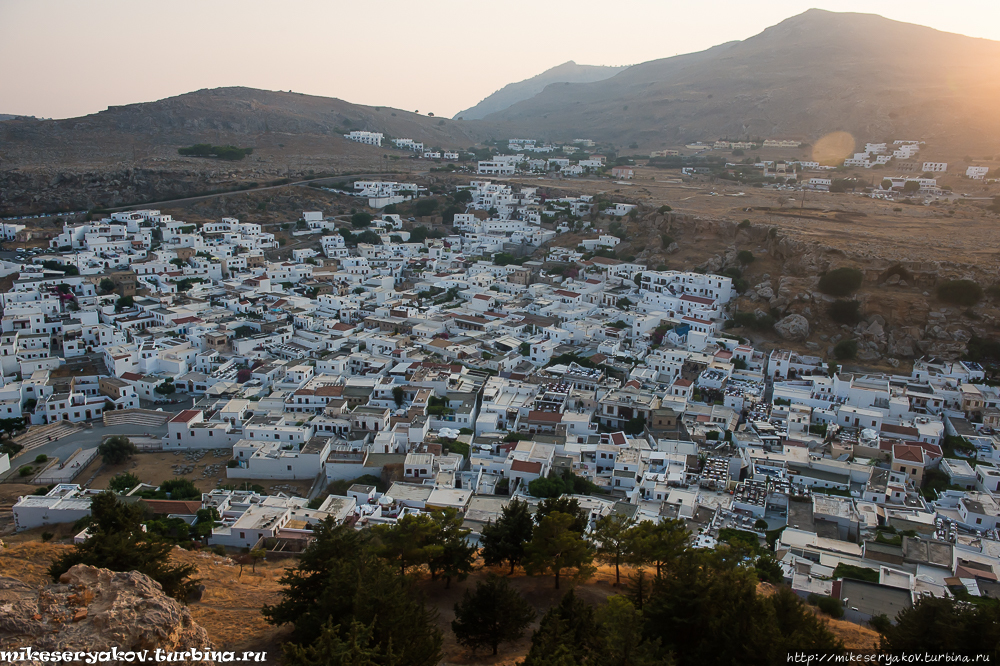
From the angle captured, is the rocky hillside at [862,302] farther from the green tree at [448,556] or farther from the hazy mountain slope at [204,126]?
the hazy mountain slope at [204,126]

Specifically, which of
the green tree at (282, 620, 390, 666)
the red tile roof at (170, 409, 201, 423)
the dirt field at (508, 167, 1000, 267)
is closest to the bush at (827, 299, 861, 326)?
the dirt field at (508, 167, 1000, 267)

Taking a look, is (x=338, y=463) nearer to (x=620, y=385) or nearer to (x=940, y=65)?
(x=620, y=385)

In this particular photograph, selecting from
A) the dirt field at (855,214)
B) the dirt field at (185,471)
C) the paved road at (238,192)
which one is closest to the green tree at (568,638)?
the dirt field at (185,471)

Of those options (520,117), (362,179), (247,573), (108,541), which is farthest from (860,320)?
(520,117)

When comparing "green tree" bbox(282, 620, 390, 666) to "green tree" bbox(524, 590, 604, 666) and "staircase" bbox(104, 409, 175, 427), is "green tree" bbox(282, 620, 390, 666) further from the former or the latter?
"staircase" bbox(104, 409, 175, 427)

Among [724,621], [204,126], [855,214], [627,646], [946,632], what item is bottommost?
[946,632]

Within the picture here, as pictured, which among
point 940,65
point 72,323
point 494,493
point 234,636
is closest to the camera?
point 234,636

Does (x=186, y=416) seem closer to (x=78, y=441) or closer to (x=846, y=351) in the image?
(x=78, y=441)

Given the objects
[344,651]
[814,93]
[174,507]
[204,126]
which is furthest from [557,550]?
[814,93]
